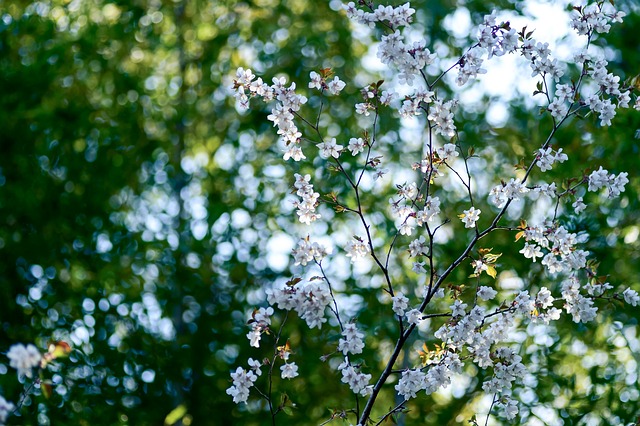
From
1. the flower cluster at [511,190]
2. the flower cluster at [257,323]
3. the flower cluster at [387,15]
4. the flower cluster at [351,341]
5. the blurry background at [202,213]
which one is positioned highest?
the blurry background at [202,213]

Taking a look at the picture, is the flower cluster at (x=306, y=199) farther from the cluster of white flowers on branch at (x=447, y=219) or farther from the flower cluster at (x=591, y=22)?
the flower cluster at (x=591, y=22)

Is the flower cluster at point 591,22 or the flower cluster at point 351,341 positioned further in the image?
the flower cluster at point 591,22

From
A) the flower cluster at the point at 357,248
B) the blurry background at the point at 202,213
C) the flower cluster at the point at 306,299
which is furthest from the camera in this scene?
the blurry background at the point at 202,213

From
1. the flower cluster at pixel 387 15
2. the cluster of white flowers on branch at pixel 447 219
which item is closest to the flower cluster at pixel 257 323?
the cluster of white flowers on branch at pixel 447 219

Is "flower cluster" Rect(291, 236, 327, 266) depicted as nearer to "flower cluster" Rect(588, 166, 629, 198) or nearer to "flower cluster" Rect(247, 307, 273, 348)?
"flower cluster" Rect(247, 307, 273, 348)

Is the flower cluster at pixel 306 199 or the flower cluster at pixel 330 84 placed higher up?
the flower cluster at pixel 330 84

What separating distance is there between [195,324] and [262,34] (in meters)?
1.66

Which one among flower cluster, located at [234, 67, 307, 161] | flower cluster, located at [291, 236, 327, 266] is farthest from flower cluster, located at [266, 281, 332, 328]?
flower cluster, located at [234, 67, 307, 161]

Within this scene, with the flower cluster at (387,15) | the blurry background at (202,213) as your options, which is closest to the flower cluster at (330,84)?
the flower cluster at (387,15)

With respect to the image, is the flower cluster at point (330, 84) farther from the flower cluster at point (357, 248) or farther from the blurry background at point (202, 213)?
the blurry background at point (202, 213)

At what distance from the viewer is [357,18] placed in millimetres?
1996

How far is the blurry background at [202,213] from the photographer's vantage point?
387cm

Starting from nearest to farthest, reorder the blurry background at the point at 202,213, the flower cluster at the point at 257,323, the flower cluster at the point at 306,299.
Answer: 1. the flower cluster at the point at 306,299
2. the flower cluster at the point at 257,323
3. the blurry background at the point at 202,213

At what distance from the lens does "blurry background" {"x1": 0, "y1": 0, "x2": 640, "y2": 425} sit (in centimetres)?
387
